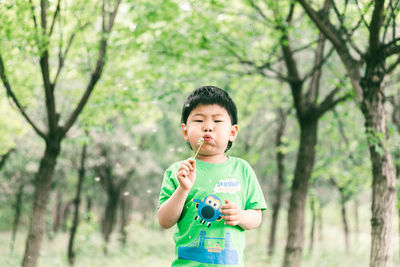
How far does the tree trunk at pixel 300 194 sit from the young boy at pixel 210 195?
4.97 m

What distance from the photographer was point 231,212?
1849 millimetres

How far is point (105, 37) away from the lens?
5.08 meters

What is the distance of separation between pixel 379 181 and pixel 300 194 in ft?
9.36

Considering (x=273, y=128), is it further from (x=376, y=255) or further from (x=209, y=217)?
(x=209, y=217)

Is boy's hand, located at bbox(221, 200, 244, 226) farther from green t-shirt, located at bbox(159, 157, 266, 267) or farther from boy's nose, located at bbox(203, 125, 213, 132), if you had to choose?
boy's nose, located at bbox(203, 125, 213, 132)

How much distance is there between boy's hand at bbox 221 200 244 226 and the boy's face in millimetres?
347

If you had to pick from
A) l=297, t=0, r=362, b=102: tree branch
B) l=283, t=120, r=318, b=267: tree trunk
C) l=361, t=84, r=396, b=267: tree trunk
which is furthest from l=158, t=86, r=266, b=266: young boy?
l=283, t=120, r=318, b=267: tree trunk

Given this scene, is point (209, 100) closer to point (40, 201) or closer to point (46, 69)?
point (46, 69)

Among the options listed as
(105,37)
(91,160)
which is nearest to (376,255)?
(105,37)

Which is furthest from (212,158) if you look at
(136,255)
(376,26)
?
(136,255)

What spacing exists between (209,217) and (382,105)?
3.04m

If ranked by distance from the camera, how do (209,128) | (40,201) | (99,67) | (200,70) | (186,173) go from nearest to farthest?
(186,173), (209,128), (99,67), (40,201), (200,70)

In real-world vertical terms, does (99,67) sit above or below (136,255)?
above

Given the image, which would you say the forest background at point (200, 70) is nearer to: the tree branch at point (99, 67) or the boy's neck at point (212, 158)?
the tree branch at point (99, 67)
